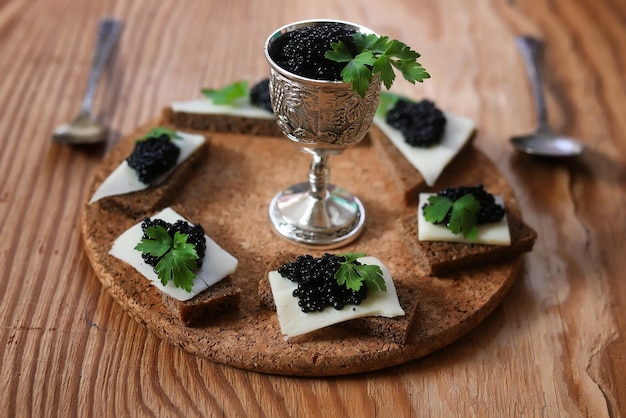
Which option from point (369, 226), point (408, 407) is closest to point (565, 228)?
point (369, 226)

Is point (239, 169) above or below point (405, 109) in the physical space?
below

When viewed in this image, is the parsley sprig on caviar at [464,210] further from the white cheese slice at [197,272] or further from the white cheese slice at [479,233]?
the white cheese slice at [197,272]

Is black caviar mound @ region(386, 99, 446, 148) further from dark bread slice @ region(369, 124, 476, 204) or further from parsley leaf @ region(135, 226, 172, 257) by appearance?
parsley leaf @ region(135, 226, 172, 257)

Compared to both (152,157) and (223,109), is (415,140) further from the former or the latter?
(152,157)

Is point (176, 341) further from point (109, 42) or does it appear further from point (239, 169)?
point (109, 42)

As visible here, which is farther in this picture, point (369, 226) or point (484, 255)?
point (369, 226)
